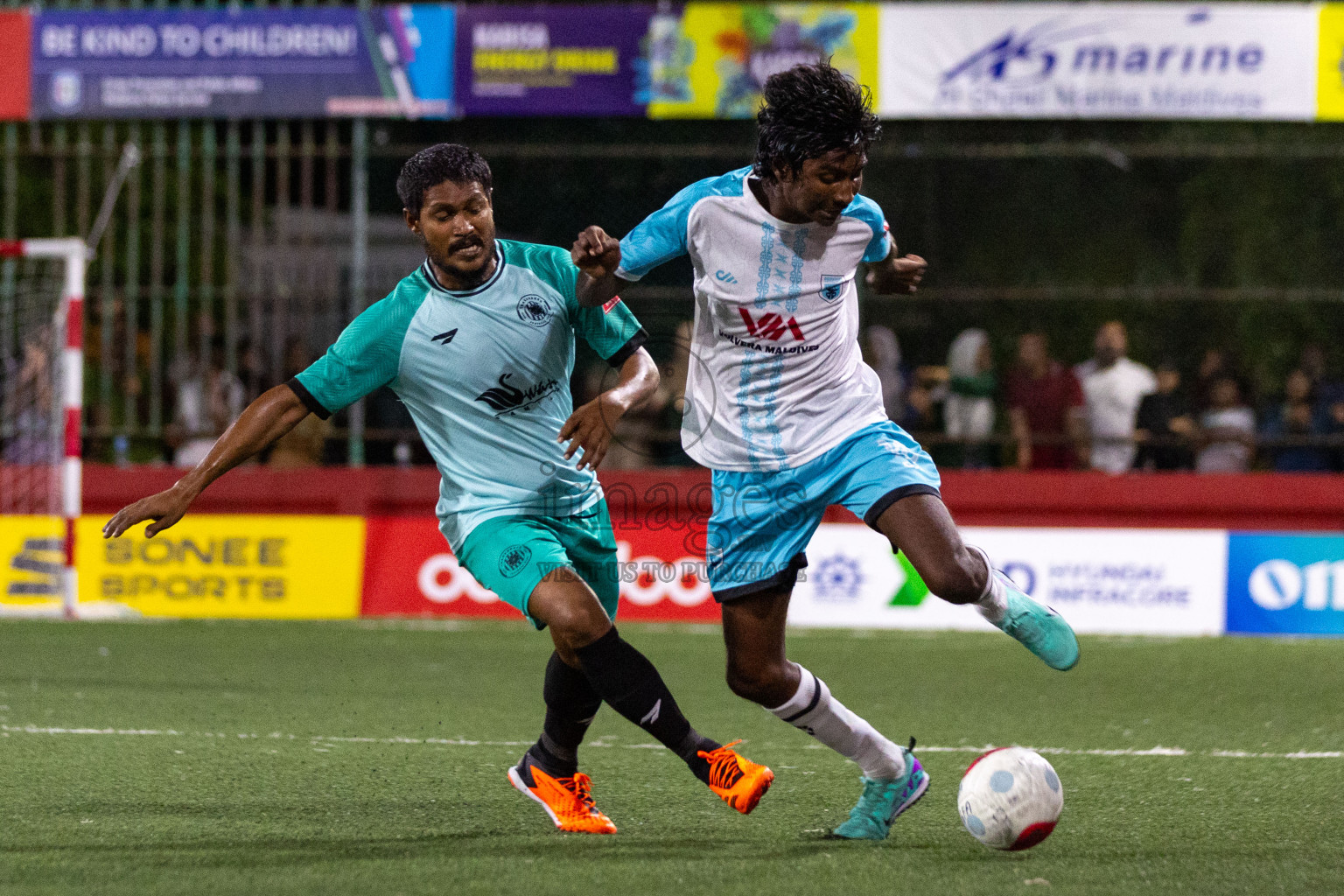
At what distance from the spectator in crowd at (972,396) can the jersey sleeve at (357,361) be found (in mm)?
8342

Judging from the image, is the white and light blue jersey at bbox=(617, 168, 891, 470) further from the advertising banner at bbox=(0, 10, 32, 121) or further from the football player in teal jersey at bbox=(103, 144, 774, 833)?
the advertising banner at bbox=(0, 10, 32, 121)

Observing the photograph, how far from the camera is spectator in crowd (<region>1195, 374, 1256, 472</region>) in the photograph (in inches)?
492

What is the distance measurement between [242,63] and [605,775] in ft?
28.7

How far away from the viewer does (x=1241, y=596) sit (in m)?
11.5

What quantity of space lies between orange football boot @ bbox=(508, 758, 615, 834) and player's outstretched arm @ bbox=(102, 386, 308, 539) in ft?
4.24

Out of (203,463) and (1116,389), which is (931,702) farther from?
(1116,389)

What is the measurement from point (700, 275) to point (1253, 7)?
9.16 meters

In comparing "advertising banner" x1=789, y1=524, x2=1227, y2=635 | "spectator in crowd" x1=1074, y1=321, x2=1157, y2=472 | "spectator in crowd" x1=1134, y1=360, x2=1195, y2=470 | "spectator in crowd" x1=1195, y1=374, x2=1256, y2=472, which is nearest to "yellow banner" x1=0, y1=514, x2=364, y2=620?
"advertising banner" x1=789, y1=524, x2=1227, y2=635

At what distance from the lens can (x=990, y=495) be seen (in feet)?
40.5

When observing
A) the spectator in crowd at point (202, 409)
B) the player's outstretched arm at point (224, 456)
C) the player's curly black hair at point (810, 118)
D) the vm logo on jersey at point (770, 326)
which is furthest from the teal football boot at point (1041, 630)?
the spectator in crowd at point (202, 409)

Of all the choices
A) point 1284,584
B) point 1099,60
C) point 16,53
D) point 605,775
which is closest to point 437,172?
point 605,775

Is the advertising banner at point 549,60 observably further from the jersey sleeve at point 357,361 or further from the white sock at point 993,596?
the white sock at point 993,596

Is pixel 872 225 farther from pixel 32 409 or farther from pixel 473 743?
pixel 32 409

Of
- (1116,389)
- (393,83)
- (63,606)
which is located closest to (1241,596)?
(1116,389)
